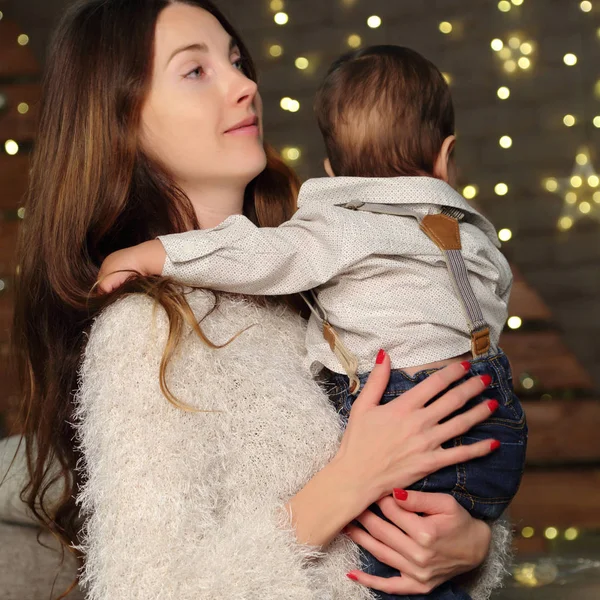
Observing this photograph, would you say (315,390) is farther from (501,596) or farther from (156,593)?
(501,596)

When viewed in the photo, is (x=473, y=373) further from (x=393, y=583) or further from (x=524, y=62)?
(x=524, y=62)

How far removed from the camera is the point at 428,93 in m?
1.61

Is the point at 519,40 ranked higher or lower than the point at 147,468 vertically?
higher

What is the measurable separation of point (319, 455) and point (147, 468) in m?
0.31

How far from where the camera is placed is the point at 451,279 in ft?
4.83

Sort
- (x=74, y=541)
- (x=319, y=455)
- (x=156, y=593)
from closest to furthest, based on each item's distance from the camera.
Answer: (x=156, y=593) → (x=319, y=455) → (x=74, y=541)

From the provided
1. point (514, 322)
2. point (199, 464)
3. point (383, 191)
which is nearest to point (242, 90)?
point (383, 191)

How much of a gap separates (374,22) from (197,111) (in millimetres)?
1923

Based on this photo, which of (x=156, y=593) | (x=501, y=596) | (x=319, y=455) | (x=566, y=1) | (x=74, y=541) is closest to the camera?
(x=156, y=593)

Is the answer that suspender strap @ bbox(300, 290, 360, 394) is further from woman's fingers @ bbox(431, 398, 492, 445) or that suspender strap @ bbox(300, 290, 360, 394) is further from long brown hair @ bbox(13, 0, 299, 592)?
long brown hair @ bbox(13, 0, 299, 592)

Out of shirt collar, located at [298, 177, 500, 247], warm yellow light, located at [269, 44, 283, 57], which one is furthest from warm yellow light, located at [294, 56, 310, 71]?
shirt collar, located at [298, 177, 500, 247]

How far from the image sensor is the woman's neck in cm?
173

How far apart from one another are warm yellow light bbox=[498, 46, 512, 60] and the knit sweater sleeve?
240 centimetres

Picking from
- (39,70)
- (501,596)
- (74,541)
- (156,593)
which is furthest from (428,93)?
(39,70)
